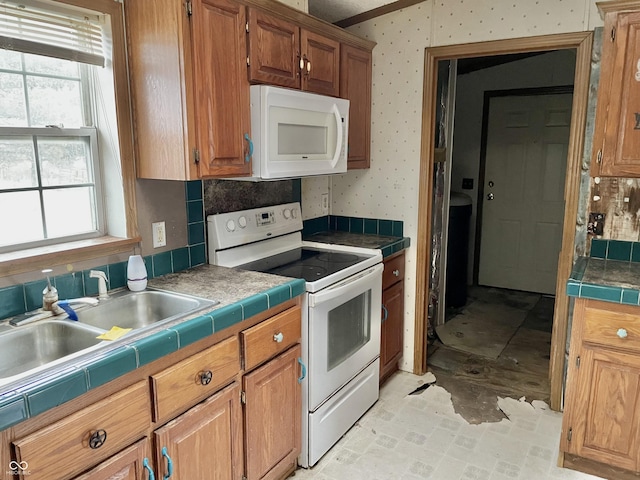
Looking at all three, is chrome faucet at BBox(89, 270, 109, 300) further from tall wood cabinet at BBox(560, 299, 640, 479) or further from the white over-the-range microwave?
tall wood cabinet at BBox(560, 299, 640, 479)

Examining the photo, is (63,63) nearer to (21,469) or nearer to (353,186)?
(21,469)

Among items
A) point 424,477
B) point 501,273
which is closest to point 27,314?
point 424,477

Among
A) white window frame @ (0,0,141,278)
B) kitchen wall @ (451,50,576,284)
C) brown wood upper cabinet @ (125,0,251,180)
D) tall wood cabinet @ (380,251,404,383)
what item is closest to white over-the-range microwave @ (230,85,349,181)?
brown wood upper cabinet @ (125,0,251,180)

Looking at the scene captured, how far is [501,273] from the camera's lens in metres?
4.93

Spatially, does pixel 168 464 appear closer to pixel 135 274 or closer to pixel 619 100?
pixel 135 274

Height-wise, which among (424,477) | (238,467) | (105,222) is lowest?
(424,477)

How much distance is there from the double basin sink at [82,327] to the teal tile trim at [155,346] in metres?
0.07

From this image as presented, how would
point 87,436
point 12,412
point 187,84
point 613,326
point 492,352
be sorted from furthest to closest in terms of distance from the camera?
point 492,352 → point 613,326 → point 187,84 → point 87,436 → point 12,412

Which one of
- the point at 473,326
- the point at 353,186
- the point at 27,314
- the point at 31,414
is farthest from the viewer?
the point at 473,326

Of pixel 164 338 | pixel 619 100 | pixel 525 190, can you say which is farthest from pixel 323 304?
pixel 525 190

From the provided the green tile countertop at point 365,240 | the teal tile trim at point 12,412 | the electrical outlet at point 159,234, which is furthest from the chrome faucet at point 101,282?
the green tile countertop at point 365,240

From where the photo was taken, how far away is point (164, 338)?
4.68 feet

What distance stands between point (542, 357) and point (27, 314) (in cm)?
316

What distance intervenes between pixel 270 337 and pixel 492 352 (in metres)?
2.17
